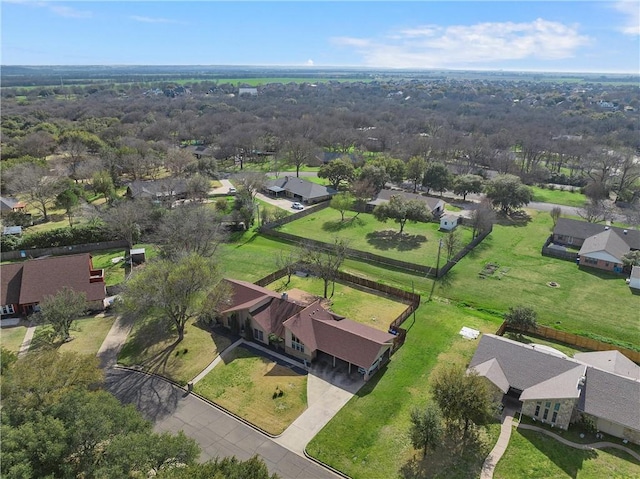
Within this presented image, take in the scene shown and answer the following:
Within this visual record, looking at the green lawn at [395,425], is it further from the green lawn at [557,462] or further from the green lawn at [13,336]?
the green lawn at [13,336]

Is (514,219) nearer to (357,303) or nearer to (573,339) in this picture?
(573,339)

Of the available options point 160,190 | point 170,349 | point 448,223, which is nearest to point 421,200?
point 448,223

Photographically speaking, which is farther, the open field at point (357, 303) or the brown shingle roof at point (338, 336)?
the open field at point (357, 303)

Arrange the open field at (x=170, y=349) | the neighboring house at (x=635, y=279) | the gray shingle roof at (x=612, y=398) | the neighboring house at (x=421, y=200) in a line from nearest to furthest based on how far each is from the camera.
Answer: the gray shingle roof at (x=612, y=398) < the open field at (x=170, y=349) < the neighboring house at (x=635, y=279) < the neighboring house at (x=421, y=200)

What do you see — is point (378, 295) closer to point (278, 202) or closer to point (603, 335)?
point (603, 335)

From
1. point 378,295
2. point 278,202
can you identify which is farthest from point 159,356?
point 278,202

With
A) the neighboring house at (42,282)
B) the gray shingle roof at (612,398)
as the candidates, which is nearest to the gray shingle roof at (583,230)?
the gray shingle roof at (612,398)

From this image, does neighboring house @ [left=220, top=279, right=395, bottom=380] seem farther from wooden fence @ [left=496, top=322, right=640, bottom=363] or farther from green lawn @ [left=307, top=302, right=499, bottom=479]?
wooden fence @ [left=496, top=322, right=640, bottom=363]
